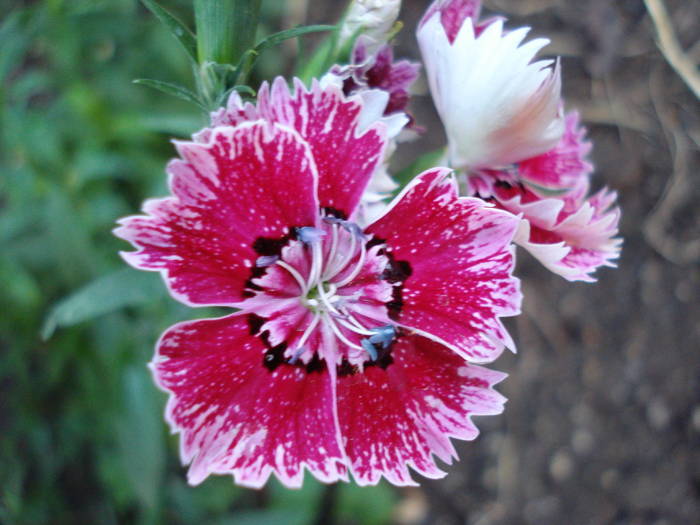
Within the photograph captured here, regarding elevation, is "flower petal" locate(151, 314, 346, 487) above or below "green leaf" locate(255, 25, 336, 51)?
below

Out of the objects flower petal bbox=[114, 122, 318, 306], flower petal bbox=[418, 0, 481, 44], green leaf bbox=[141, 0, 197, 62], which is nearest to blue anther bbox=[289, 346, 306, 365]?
flower petal bbox=[114, 122, 318, 306]

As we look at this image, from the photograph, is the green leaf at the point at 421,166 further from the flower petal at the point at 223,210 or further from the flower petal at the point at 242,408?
the flower petal at the point at 242,408

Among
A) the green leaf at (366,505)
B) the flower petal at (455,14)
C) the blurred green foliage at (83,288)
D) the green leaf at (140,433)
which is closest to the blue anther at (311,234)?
the flower petal at (455,14)

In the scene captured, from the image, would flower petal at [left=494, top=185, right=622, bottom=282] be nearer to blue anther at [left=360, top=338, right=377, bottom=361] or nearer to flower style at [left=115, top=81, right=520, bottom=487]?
flower style at [left=115, top=81, right=520, bottom=487]

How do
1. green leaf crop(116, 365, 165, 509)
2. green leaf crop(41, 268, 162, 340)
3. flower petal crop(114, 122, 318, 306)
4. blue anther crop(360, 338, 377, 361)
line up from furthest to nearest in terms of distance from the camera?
green leaf crop(116, 365, 165, 509)
green leaf crop(41, 268, 162, 340)
blue anther crop(360, 338, 377, 361)
flower petal crop(114, 122, 318, 306)

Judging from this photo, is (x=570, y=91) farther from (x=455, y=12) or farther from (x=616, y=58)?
(x=455, y=12)

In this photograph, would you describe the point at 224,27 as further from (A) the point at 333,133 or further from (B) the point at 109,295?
(B) the point at 109,295
